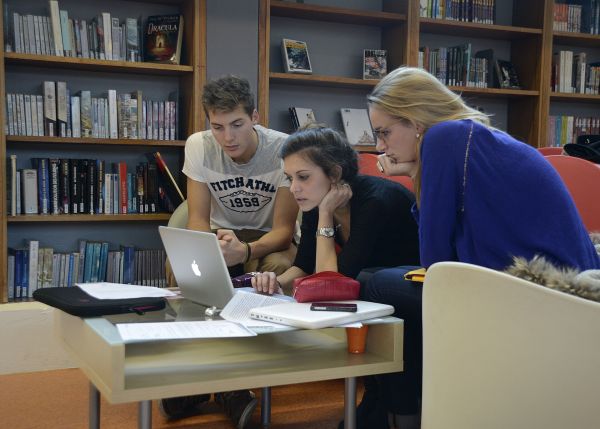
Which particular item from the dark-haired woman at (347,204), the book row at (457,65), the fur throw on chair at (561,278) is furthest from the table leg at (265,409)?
the book row at (457,65)

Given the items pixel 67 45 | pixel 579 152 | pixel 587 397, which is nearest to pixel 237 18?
pixel 67 45

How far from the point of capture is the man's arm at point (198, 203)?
2682 mm

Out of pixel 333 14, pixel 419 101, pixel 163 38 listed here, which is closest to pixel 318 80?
pixel 333 14

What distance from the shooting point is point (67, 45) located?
332 centimetres

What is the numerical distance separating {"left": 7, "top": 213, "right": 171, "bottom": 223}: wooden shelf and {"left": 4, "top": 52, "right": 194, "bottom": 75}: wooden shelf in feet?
2.52

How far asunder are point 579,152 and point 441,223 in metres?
1.45

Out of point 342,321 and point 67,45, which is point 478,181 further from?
point 67,45

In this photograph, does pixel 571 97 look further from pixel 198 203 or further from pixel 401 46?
pixel 198 203

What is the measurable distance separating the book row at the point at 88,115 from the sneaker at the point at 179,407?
1711 mm

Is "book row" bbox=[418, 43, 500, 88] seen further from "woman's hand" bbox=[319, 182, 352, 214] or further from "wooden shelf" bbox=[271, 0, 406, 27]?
"woman's hand" bbox=[319, 182, 352, 214]

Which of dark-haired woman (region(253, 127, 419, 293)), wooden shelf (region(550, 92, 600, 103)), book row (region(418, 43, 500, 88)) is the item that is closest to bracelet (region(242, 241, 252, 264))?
dark-haired woman (region(253, 127, 419, 293))

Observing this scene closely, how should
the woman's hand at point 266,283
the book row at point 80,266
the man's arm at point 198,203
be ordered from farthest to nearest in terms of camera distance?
1. the book row at point 80,266
2. the man's arm at point 198,203
3. the woman's hand at point 266,283

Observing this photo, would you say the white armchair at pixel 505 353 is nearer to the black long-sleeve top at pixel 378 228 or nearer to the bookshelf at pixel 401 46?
the black long-sleeve top at pixel 378 228

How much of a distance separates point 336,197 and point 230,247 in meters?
0.41
